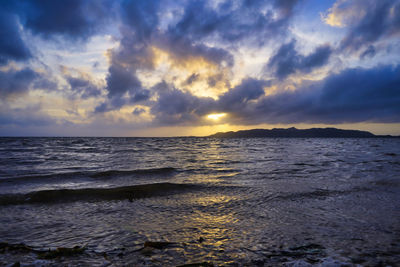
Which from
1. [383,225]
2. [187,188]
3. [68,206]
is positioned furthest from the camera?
[187,188]

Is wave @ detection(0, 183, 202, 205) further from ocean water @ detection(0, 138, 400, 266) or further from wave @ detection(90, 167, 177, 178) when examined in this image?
wave @ detection(90, 167, 177, 178)

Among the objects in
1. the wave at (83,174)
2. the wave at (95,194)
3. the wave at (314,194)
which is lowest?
the wave at (83,174)

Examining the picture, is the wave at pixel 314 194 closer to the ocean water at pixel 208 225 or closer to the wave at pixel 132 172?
the ocean water at pixel 208 225

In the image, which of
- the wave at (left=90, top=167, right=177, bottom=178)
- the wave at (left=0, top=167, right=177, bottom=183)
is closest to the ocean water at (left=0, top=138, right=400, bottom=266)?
the wave at (left=0, top=167, right=177, bottom=183)

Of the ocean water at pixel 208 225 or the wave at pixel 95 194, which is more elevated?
the ocean water at pixel 208 225

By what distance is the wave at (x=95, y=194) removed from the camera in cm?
646

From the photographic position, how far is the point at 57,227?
168 inches

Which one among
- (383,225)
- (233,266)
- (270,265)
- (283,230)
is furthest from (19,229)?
(383,225)

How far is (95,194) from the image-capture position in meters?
7.13

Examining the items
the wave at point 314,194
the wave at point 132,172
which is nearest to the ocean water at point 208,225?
the wave at point 314,194

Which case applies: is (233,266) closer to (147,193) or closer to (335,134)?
(147,193)

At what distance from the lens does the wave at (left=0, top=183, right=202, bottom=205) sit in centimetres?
646

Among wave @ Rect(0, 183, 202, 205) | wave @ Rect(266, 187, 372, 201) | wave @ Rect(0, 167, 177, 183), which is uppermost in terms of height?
wave @ Rect(266, 187, 372, 201)

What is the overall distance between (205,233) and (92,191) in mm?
5412
